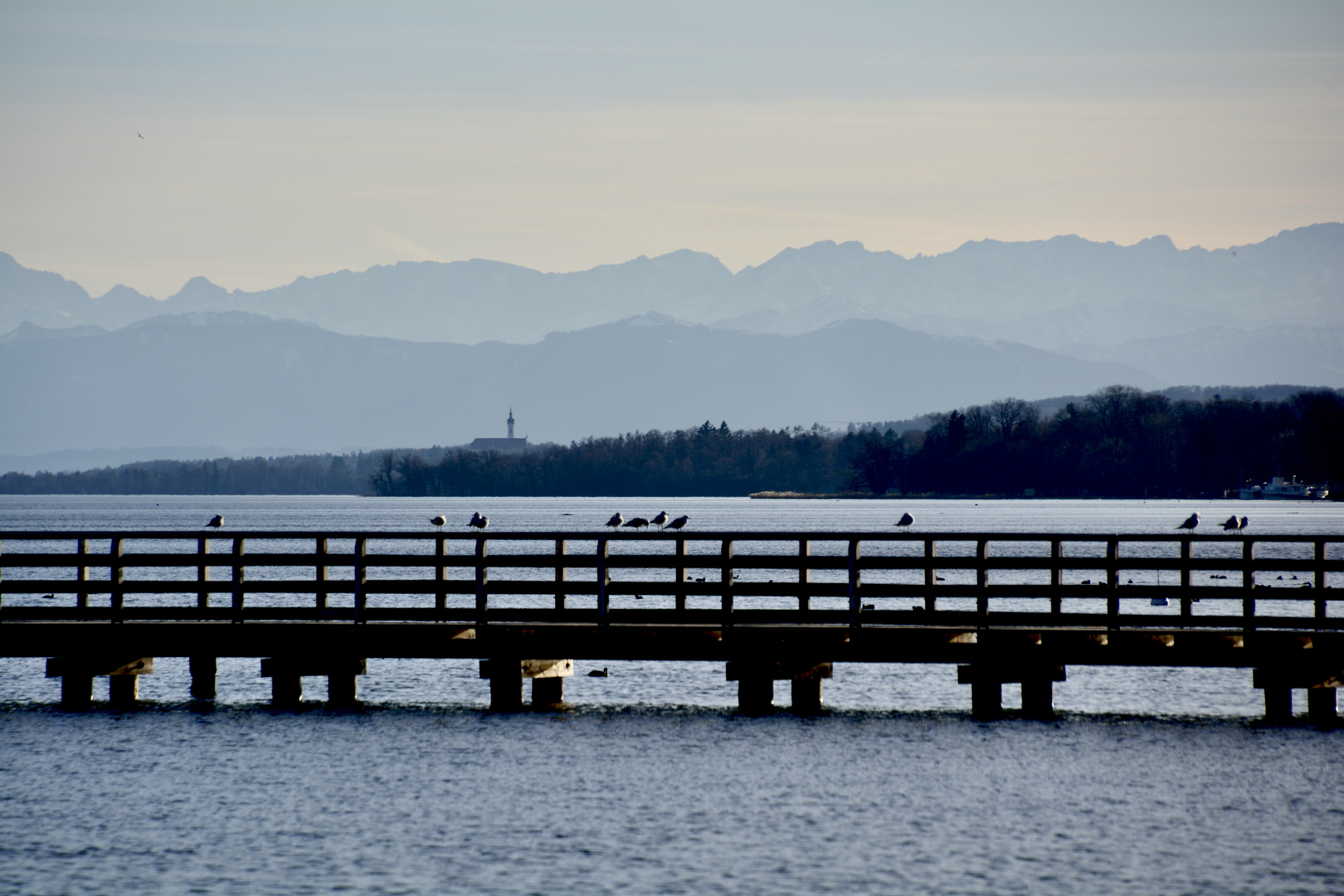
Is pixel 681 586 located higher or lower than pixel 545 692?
higher

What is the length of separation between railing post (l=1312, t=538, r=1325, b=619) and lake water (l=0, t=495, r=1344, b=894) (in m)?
1.87

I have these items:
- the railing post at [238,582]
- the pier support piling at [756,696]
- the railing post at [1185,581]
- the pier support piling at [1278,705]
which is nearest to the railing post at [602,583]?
the pier support piling at [756,696]

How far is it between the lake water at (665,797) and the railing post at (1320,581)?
1.87m

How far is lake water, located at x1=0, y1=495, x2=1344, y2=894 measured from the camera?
50.9 ft

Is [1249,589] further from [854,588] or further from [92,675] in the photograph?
[92,675]

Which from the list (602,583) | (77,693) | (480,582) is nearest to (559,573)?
(602,583)

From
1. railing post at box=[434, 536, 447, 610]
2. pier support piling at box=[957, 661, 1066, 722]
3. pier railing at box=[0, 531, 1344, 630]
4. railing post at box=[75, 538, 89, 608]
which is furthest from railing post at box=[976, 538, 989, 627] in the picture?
railing post at box=[75, 538, 89, 608]

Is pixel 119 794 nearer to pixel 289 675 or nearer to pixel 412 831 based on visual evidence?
pixel 412 831

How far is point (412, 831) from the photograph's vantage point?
17.3 meters

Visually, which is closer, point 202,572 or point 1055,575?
point 1055,575

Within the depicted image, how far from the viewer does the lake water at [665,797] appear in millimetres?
15500

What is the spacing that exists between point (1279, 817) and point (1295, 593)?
576cm

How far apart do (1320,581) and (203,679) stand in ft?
61.1

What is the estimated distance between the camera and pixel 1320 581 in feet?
76.7
